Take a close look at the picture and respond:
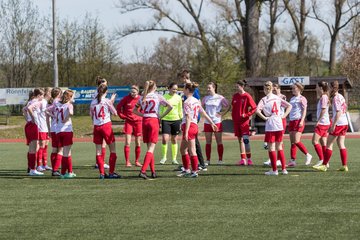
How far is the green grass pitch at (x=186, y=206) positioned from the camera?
26.7 ft

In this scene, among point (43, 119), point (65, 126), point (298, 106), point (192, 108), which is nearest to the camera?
point (192, 108)

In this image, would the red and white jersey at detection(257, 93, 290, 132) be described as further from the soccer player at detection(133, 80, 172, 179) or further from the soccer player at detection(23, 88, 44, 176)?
the soccer player at detection(23, 88, 44, 176)

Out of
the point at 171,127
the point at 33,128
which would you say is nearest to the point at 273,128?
the point at 171,127

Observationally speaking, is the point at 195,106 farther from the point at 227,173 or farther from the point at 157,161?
the point at 157,161

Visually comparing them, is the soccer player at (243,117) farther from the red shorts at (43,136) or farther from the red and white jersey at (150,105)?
the red shorts at (43,136)

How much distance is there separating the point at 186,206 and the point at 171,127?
631 cm

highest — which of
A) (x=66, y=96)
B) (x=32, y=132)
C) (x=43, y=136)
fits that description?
(x=66, y=96)

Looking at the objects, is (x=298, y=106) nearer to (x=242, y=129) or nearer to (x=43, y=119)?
(x=242, y=129)

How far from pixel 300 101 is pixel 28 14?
34.8m

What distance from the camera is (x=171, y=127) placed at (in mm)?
16156

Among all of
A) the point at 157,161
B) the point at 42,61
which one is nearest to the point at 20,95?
the point at 42,61

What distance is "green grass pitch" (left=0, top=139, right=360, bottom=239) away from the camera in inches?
321

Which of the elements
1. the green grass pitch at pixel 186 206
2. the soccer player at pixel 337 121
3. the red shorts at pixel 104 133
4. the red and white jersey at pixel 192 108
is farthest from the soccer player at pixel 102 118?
the soccer player at pixel 337 121

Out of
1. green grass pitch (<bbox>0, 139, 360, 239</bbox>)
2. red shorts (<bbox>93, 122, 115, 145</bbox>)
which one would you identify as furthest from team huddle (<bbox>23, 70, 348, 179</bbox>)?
green grass pitch (<bbox>0, 139, 360, 239</bbox>)
